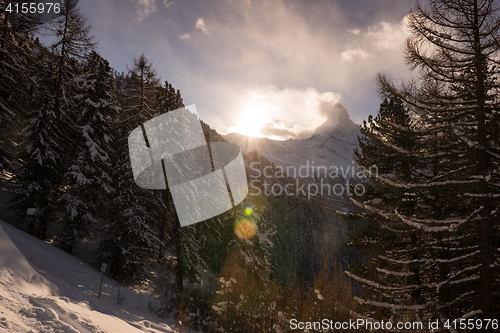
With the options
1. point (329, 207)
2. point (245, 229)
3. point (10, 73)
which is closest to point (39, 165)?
point (10, 73)

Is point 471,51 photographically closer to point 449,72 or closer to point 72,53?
point 449,72

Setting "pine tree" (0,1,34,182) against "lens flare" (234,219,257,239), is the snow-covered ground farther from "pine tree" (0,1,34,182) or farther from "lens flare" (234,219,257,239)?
"lens flare" (234,219,257,239)

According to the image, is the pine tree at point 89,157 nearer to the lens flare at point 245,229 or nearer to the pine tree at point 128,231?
the pine tree at point 128,231

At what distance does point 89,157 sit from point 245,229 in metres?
12.1

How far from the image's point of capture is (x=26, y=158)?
45.0 feet

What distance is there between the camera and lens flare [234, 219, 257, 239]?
19312mm

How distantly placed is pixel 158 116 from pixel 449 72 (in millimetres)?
15932

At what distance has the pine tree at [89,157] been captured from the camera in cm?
1388

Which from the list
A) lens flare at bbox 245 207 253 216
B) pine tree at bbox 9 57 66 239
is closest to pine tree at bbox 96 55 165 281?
pine tree at bbox 9 57 66 239

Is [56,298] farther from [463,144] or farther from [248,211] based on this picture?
[248,211]

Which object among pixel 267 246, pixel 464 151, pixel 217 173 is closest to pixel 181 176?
pixel 217 173

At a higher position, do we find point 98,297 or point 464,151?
point 464,151

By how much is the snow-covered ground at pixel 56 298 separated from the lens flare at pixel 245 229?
25.0ft

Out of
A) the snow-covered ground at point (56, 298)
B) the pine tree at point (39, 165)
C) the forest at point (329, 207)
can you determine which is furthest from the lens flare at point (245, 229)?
the pine tree at point (39, 165)
